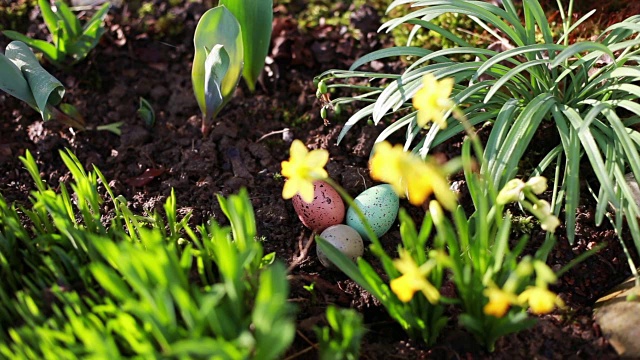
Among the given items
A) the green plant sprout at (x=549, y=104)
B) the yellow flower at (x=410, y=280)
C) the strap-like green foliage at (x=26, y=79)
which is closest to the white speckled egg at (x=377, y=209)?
the green plant sprout at (x=549, y=104)

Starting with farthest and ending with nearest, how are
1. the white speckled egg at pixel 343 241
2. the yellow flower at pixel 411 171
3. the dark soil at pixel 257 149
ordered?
1. the white speckled egg at pixel 343 241
2. the dark soil at pixel 257 149
3. the yellow flower at pixel 411 171

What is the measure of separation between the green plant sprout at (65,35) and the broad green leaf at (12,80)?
12.8 inches

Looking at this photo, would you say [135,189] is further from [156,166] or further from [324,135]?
[324,135]

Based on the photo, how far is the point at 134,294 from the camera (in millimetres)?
1456

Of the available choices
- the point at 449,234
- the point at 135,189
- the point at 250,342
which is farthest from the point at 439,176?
→ the point at 135,189

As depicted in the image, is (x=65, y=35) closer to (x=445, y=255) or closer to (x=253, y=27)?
(x=253, y=27)

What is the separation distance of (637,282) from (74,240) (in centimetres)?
133

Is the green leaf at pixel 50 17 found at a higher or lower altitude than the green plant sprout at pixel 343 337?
higher

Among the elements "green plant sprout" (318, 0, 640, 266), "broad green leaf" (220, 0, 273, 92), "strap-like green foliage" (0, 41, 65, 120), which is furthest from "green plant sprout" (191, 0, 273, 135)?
"strap-like green foliage" (0, 41, 65, 120)

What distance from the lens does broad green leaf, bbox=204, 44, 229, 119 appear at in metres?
1.92

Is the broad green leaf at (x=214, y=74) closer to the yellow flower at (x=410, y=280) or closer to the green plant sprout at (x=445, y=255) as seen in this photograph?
the green plant sprout at (x=445, y=255)

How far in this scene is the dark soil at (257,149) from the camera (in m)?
1.66

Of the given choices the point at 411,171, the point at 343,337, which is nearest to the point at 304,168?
the point at 411,171

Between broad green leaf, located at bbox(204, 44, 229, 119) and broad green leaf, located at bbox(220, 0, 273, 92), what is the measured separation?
0.77 feet
